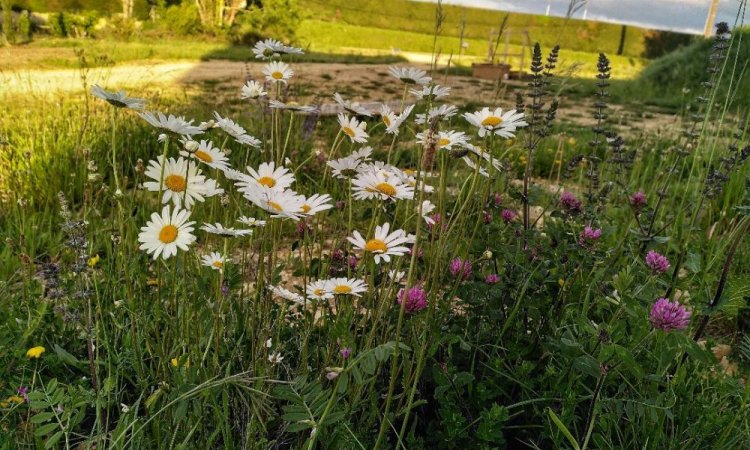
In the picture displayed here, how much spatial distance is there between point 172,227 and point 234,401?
37 centimetres

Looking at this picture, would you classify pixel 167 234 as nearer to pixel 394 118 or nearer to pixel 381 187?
pixel 381 187

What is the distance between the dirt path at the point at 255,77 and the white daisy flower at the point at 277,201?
Answer: 466 cm

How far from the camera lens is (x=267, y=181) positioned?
1092 mm

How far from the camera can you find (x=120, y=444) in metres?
0.94

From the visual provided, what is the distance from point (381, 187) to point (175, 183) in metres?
0.40

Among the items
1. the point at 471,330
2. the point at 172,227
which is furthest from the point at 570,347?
the point at 172,227

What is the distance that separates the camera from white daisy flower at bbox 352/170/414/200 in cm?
99

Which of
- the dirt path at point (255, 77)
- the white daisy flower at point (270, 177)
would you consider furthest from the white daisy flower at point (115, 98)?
the dirt path at point (255, 77)

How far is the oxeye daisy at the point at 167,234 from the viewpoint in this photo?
2.88ft

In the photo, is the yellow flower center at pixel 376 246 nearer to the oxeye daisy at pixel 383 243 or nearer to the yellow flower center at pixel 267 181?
the oxeye daisy at pixel 383 243

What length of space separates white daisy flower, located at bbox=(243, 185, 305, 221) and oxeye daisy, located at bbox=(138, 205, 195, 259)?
12 centimetres

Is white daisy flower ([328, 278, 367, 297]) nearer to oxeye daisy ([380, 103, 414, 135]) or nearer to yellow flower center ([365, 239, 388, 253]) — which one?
yellow flower center ([365, 239, 388, 253])

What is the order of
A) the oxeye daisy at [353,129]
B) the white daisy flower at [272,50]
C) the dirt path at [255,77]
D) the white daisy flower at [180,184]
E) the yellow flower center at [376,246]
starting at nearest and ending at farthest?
the yellow flower center at [376,246] < the white daisy flower at [180,184] < the oxeye daisy at [353,129] < the white daisy flower at [272,50] < the dirt path at [255,77]

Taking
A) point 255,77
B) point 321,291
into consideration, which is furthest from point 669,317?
point 255,77
